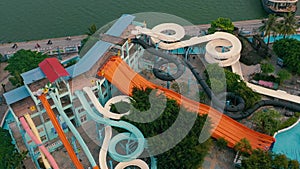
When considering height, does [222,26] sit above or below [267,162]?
above

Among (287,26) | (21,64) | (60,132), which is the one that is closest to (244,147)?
(60,132)

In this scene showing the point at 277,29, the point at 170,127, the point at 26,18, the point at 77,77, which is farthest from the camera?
the point at 26,18

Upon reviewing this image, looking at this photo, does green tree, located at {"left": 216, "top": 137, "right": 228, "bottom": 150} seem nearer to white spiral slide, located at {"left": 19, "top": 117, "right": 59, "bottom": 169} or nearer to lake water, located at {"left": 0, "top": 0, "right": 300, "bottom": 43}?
white spiral slide, located at {"left": 19, "top": 117, "right": 59, "bottom": 169}

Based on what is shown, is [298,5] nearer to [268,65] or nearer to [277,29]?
[277,29]

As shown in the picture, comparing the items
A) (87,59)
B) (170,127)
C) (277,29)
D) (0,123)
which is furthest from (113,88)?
(277,29)

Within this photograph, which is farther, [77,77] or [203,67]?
[203,67]

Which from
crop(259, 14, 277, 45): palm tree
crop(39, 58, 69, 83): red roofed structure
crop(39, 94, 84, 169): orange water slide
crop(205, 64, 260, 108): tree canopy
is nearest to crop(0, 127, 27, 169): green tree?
crop(39, 94, 84, 169): orange water slide

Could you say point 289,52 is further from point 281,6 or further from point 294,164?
point 294,164
